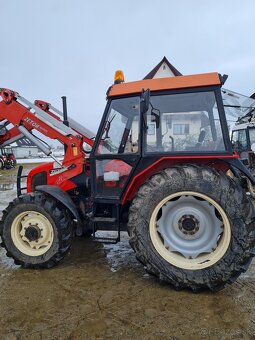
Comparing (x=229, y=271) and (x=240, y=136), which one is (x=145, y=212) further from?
(x=240, y=136)

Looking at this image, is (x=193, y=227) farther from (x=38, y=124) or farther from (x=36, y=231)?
(x=38, y=124)

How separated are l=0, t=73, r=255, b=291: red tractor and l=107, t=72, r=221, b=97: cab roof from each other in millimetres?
11

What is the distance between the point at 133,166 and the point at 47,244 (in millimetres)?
1453

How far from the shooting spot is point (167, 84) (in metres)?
3.12

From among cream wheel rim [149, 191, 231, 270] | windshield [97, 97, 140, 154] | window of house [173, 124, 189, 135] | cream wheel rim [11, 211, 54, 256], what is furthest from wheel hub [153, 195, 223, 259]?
cream wheel rim [11, 211, 54, 256]

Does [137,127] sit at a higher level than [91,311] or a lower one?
higher

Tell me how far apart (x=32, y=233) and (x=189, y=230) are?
1.88m

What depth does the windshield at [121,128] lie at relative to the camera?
3.39 meters

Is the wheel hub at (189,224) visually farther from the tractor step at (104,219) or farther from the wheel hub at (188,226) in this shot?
the tractor step at (104,219)

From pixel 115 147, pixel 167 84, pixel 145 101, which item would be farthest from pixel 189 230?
pixel 167 84

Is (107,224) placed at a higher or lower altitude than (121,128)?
lower

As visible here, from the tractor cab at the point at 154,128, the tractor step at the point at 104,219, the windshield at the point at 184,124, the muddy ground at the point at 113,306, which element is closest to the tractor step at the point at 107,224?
the tractor step at the point at 104,219

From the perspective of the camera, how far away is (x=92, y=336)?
227 centimetres

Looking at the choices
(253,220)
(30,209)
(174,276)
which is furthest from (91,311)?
(253,220)
